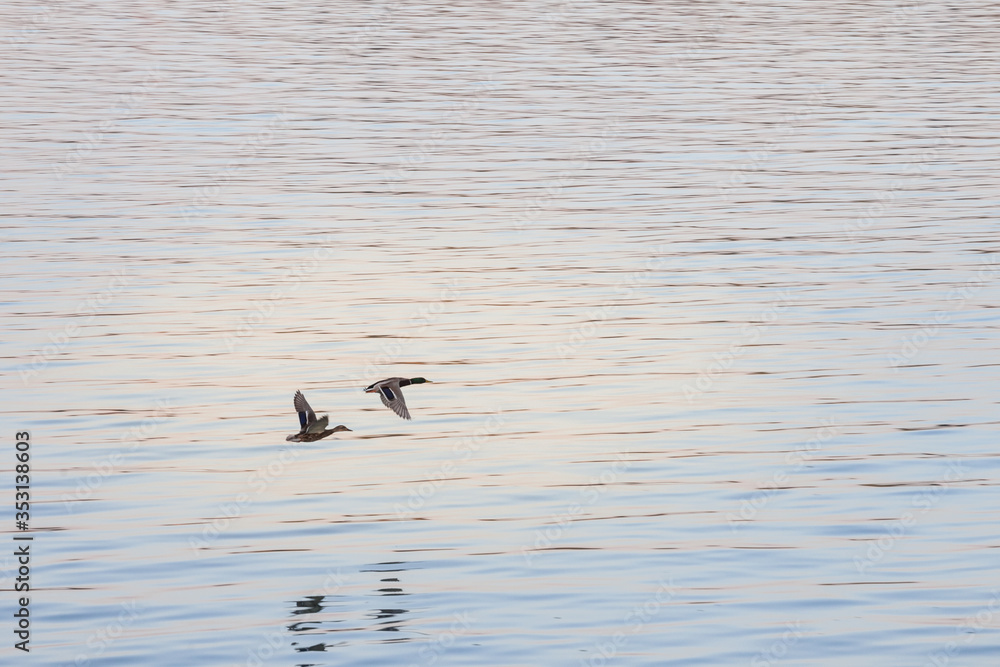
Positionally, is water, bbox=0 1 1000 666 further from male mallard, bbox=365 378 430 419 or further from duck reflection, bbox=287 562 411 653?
male mallard, bbox=365 378 430 419

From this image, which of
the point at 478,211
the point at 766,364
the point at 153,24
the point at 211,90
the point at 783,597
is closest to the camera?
the point at 783,597

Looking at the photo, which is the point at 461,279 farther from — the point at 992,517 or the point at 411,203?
the point at 992,517

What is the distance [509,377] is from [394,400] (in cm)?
671

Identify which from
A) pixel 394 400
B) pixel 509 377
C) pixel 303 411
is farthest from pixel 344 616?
pixel 509 377

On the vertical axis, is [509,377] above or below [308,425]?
above

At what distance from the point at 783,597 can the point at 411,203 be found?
2185cm

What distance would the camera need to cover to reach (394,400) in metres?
17.2

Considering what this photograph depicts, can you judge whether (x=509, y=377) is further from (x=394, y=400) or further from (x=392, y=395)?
(x=394, y=400)

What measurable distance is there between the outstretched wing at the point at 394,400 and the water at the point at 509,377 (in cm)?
138

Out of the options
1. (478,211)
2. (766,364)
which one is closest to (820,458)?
(766,364)

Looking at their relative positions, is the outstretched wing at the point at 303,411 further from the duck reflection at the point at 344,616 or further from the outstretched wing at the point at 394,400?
the duck reflection at the point at 344,616

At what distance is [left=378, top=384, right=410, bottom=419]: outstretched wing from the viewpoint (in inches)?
668

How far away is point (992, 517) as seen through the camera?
18.1 m

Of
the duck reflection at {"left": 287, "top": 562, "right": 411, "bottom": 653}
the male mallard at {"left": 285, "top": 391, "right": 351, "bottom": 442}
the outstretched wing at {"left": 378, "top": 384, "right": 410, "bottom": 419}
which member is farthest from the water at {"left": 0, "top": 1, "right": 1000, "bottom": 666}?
the outstretched wing at {"left": 378, "top": 384, "right": 410, "bottom": 419}
